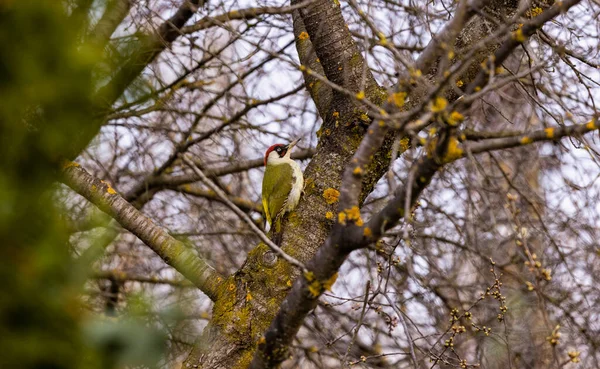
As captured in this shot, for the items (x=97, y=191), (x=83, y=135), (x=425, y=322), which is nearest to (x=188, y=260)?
(x=97, y=191)

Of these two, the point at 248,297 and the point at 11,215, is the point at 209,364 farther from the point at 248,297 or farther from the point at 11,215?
the point at 11,215

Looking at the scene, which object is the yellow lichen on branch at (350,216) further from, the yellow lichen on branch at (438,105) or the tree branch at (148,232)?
the tree branch at (148,232)

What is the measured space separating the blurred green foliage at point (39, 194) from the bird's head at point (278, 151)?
4.86 m

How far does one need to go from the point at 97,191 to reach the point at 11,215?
282 centimetres

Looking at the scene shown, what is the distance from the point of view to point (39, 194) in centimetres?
106

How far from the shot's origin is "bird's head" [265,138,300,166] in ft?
19.7

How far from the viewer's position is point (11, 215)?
1010 millimetres

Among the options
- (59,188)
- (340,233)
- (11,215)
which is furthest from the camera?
(340,233)

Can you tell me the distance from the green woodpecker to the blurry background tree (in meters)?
0.34

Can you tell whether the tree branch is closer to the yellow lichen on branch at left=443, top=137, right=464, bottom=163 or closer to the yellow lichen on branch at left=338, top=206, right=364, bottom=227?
the yellow lichen on branch at left=338, top=206, right=364, bottom=227

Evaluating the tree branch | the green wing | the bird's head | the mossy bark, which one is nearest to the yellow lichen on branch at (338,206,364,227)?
the mossy bark

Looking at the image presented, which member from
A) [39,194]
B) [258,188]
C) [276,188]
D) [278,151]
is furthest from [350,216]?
[258,188]

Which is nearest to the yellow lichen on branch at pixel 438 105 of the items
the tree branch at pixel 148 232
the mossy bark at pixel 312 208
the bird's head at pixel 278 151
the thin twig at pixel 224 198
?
the thin twig at pixel 224 198

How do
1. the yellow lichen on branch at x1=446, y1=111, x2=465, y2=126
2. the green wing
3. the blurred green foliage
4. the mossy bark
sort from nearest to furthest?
the blurred green foliage
the yellow lichen on branch at x1=446, y1=111, x2=465, y2=126
the mossy bark
the green wing
